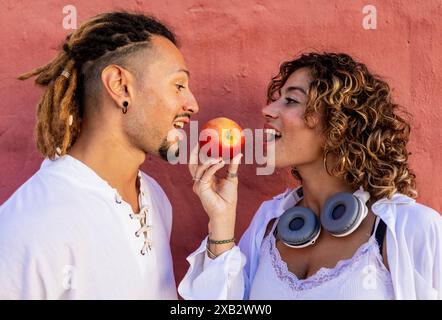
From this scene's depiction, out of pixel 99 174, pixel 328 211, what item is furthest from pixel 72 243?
pixel 328 211

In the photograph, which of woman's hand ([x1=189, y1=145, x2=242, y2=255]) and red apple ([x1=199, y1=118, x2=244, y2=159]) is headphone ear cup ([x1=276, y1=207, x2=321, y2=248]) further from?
red apple ([x1=199, y1=118, x2=244, y2=159])

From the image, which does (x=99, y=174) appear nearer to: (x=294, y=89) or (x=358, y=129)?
(x=294, y=89)

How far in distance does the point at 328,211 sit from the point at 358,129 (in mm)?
430

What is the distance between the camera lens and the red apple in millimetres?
3289

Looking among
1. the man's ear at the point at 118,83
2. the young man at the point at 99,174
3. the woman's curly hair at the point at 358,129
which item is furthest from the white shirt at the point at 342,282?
the man's ear at the point at 118,83

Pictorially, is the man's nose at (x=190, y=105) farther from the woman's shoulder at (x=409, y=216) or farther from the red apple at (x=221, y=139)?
the woman's shoulder at (x=409, y=216)

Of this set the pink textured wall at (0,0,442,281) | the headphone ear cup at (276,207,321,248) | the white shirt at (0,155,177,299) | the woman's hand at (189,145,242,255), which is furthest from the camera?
the pink textured wall at (0,0,442,281)

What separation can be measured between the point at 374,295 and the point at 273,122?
3.24 feet

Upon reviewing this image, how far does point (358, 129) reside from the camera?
319 centimetres

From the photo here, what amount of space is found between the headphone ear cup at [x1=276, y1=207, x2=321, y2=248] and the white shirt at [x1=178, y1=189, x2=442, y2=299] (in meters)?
0.16

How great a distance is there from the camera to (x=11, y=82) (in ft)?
12.6

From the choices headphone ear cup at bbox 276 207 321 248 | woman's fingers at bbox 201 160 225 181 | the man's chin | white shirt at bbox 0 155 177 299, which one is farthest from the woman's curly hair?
white shirt at bbox 0 155 177 299

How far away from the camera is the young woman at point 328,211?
9.37 feet

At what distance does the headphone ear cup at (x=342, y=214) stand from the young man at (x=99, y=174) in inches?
33.0
